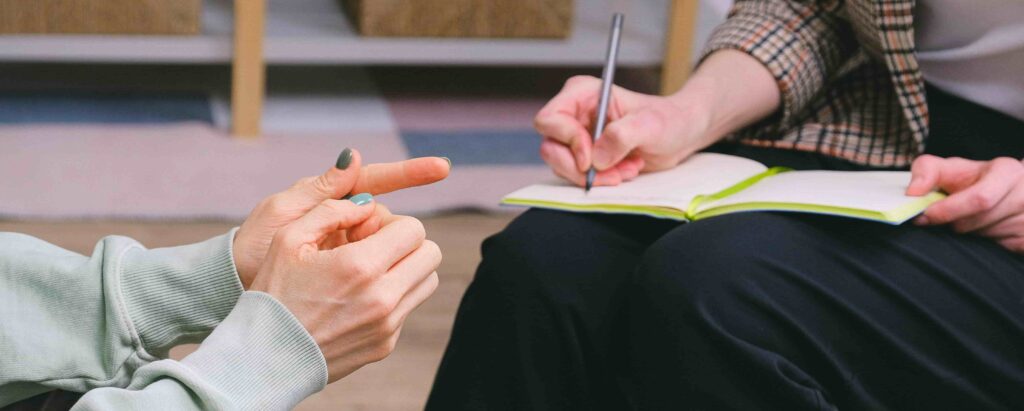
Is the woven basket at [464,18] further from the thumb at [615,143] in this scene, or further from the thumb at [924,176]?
the thumb at [924,176]

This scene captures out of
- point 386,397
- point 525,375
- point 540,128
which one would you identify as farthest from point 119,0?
point 525,375

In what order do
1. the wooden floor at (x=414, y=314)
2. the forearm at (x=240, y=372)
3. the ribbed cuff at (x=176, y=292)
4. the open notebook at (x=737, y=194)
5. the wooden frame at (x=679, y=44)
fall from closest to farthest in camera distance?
the forearm at (x=240, y=372) < the ribbed cuff at (x=176, y=292) < the open notebook at (x=737, y=194) < the wooden floor at (x=414, y=314) < the wooden frame at (x=679, y=44)

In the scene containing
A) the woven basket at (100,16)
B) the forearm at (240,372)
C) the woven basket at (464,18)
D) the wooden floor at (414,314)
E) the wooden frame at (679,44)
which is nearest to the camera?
the forearm at (240,372)

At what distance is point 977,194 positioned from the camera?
3.06 ft

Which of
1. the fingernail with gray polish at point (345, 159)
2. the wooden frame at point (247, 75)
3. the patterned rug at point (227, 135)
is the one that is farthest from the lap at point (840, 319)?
the wooden frame at point (247, 75)

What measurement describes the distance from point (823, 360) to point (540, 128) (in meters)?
0.32

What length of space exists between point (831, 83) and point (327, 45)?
123cm

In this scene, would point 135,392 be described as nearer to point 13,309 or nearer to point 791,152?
point 13,309

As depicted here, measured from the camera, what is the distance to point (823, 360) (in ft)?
2.99

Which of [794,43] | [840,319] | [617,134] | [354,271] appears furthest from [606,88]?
[354,271]

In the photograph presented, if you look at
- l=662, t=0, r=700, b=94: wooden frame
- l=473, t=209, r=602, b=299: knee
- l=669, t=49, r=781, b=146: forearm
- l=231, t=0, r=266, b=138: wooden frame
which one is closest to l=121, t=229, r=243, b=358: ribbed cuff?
l=473, t=209, r=602, b=299: knee

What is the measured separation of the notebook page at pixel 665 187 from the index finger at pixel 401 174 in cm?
19

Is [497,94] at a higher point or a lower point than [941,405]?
lower

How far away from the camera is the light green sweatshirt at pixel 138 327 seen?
2.34 ft
